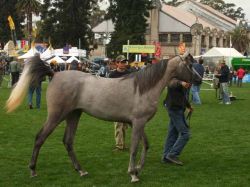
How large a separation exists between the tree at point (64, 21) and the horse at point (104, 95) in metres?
57.4

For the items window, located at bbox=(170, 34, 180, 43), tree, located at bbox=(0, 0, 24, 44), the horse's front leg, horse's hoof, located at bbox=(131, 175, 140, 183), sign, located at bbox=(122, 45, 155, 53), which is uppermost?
tree, located at bbox=(0, 0, 24, 44)

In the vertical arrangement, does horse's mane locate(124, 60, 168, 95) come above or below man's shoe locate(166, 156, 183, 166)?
above

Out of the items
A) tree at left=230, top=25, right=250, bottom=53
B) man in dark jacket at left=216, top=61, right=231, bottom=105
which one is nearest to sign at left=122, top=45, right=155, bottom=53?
man in dark jacket at left=216, top=61, right=231, bottom=105

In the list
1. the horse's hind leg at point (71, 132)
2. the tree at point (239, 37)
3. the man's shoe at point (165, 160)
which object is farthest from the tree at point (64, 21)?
the horse's hind leg at point (71, 132)

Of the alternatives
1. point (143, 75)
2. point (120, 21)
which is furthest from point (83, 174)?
point (120, 21)

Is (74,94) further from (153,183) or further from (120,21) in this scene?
(120,21)

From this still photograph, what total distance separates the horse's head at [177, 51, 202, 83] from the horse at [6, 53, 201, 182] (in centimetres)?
2

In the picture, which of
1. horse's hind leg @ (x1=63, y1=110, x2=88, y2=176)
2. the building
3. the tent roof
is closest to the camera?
horse's hind leg @ (x1=63, y1=110, x2=88, y2=176)

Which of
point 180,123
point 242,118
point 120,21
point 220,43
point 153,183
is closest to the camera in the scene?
point 153,183

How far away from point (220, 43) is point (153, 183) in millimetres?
88923

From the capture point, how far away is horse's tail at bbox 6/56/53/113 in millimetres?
7547

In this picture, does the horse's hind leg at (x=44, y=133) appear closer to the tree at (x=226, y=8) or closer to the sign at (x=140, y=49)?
the sign at (x=140, y=49)

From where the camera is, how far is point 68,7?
2542 inches

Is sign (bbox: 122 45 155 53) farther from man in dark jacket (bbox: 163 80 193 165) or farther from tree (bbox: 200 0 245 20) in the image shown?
tree (bbox: 200 0 245 20)
